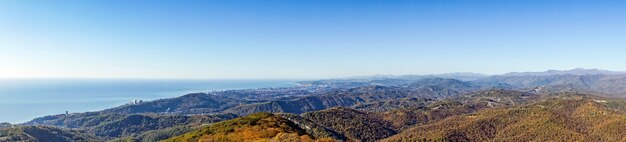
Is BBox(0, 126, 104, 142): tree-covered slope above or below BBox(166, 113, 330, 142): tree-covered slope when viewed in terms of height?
below

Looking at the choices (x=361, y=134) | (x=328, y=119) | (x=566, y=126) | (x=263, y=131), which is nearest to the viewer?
→ (x=263, y=131)

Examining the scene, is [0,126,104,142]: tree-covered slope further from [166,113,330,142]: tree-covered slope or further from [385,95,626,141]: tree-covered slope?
[385,95,626,141]: tree-covered slope

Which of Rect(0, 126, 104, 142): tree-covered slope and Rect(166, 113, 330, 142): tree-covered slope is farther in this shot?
Rect(0, 126, 104, 142): tree-covered slope

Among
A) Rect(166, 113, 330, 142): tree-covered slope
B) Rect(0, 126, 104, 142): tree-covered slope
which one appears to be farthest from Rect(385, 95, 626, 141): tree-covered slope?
Rect(0, 126, 104, 142): tree-covered slope

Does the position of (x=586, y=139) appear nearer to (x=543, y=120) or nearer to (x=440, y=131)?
(x=543, y=120)

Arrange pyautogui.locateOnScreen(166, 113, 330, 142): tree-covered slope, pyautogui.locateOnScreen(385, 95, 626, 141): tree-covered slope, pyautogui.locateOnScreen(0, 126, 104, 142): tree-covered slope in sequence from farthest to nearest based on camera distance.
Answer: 1. pyautogui.locateOnScreen(0, 126, 104, 142): tree-covered slope
2. pyautogui.locateOnScreen(385, 95, 626, 141): tree-covered slope
3. pyautogui.locateOnScreen(166, 113, 330, 142): tree-covered slope

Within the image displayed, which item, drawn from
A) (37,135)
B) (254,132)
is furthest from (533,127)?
(37,135)

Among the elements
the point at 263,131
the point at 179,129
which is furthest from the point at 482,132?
the point at 179,129

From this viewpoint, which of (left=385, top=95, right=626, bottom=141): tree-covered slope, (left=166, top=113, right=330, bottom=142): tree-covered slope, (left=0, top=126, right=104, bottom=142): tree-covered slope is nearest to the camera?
(left=166, top=113, right=330, bottom=142): tree-covered slope

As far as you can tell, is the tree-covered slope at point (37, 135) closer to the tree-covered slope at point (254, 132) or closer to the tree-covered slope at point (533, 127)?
the tree-covered slope at point (254, 132)

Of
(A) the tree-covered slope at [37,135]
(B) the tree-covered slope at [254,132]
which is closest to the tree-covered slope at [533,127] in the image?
(B) the tree-covered slope at [254,132]

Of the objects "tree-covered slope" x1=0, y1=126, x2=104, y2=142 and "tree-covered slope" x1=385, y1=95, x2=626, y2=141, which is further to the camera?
"tree-covered slope" x1=0, y1=126, x2=104, y2=142
